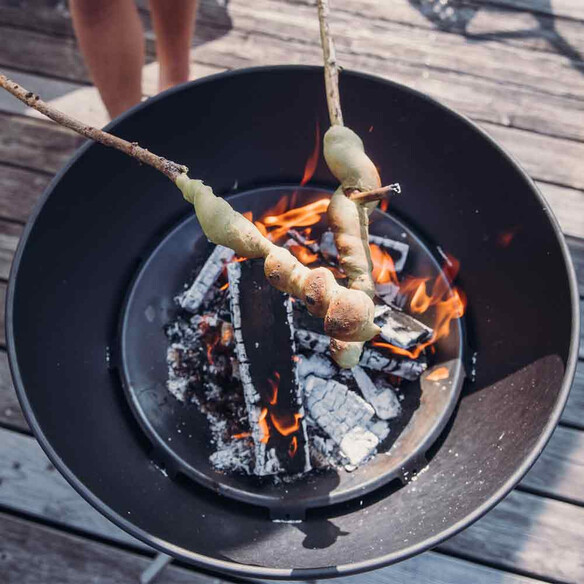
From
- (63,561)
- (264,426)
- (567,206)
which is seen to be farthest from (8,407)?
(567,206)

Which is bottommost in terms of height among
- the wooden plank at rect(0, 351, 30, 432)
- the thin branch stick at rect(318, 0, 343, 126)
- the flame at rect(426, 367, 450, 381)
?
the wooden plank at rect(0, 351, 30, 432)

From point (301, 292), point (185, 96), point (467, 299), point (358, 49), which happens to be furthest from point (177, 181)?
point (358, 49)

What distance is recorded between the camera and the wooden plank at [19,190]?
5.41ft

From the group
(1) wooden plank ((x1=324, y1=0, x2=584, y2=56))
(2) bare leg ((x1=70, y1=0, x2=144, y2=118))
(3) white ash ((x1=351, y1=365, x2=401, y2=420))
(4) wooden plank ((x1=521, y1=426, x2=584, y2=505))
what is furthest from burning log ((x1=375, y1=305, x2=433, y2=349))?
(1) wooden plank ((x1=324, y1=0, x2=584, y2=56))

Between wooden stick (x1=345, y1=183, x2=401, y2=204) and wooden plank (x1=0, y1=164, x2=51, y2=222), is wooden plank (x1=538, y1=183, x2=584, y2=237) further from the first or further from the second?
wooden plank (x1=0, y1=164, x2=51, y2=222)

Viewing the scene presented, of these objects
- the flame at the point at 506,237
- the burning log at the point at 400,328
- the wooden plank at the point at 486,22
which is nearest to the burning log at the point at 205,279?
the burning log at the point at 400,328

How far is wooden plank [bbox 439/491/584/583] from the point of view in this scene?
1.31 meters

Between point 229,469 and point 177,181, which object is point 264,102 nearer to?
point 177,181

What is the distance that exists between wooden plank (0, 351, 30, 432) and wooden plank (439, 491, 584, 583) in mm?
1104

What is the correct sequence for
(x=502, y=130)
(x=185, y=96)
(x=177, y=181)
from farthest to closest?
1. (x=502, y=130)
2. (x=185, y=96)
3. (x=177, y=181)

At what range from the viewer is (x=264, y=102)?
1287 millimetres

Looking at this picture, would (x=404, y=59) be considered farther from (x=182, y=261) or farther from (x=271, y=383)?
(x=271, y=383)

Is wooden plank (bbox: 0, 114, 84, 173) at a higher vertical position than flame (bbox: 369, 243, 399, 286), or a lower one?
higher

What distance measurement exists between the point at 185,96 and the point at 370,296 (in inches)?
25.9
